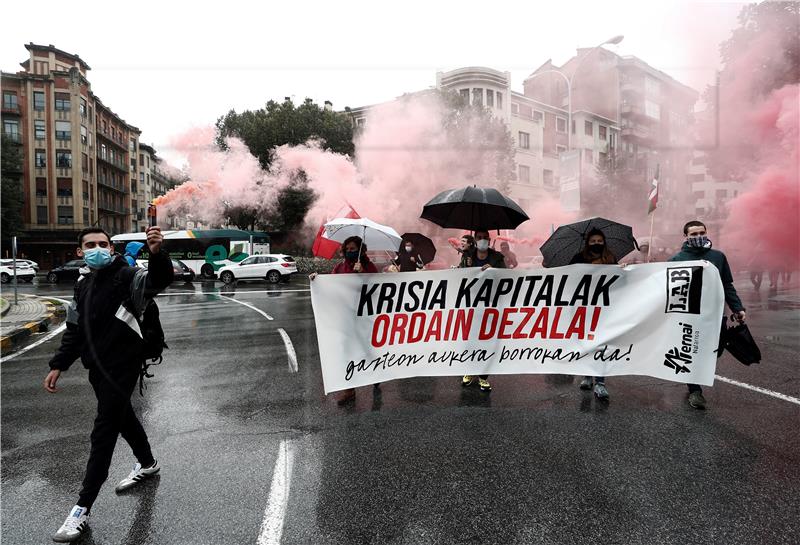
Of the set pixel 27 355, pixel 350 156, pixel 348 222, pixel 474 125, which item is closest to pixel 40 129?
pixel 350 156

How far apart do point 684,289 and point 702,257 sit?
40 centimetres

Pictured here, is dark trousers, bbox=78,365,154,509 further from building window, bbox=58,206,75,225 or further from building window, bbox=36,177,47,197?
building window, bbox=36,177,47,197

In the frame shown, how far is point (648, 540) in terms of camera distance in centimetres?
257

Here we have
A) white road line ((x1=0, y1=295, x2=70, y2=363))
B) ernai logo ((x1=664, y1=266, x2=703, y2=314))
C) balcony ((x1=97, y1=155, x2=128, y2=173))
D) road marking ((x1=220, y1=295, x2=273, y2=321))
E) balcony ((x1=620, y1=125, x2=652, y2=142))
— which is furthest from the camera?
balcony ((x1=97, y1=155, x2=128, y2=173))

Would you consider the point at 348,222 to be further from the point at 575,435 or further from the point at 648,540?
the point at 648,540

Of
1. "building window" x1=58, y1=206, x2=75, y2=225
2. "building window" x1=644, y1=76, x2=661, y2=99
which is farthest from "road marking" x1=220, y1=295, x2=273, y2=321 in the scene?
"building window" x1=58, y1=206, x2=75, y2=225

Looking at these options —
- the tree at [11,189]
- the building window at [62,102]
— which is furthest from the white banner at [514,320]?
the building window at [62,102]

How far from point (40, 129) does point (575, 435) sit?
5991 centimetres

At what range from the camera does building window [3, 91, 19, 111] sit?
46384 millimetres

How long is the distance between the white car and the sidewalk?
991 cm

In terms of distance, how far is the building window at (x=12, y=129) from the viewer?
46781 millimetres

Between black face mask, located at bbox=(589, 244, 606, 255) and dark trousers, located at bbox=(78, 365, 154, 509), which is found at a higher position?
black face mask, located at bbox=(589, 244, 606, 255)

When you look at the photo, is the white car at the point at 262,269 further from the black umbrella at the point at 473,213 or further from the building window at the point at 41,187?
the building window at the point at 41,187

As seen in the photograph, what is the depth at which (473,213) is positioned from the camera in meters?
6.41
